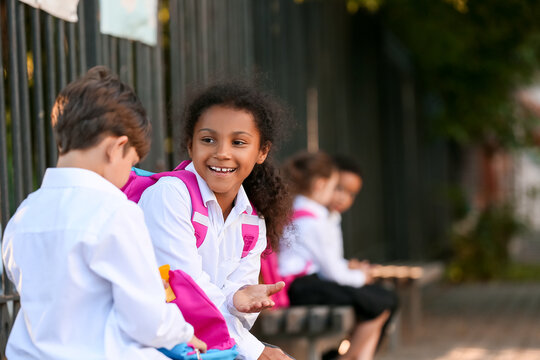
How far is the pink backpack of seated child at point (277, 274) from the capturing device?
15.7 feet

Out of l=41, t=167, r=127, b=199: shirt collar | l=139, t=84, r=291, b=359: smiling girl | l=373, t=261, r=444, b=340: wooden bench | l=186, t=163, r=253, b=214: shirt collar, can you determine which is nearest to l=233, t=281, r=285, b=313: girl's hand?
l=139, t=84, r=291, b=359: smiling girl

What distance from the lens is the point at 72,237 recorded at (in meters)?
2.00

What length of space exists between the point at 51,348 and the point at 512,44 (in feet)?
25.2

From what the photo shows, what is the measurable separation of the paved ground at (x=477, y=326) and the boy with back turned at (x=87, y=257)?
4751 mm

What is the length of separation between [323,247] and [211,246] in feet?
8.16

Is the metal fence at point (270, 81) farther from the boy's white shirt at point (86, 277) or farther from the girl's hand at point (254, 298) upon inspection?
the boy's white shirt at point (86, 277)

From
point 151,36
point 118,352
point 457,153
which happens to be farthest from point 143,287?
point 457,153

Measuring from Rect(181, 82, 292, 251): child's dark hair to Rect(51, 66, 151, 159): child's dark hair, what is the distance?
0.70m

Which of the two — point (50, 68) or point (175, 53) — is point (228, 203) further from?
point (175, 53)

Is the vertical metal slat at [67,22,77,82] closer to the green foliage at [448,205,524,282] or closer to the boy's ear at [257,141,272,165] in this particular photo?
the boy's ear at [257,141,272,165]

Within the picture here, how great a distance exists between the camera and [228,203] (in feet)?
9.45

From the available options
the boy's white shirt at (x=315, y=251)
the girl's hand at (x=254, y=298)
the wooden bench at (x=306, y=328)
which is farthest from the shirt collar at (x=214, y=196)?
the boy's white shirt at (x=315, y=251)

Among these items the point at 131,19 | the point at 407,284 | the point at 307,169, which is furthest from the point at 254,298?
the point at 407,284

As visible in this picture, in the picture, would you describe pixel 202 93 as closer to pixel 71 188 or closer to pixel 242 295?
pixel 242 295
